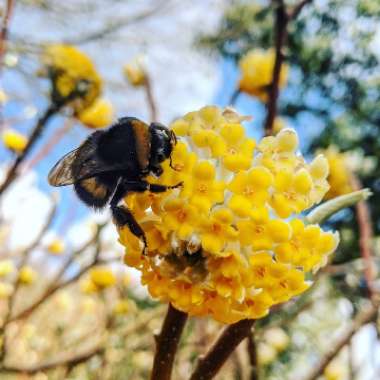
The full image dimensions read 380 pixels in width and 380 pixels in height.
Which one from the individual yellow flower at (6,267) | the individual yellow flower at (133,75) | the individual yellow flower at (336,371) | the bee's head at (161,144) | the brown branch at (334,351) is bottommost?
A: the brown branch at (334,351)

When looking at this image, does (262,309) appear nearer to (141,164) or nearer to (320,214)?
(320,214)

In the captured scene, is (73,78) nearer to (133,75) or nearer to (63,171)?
(133,75)

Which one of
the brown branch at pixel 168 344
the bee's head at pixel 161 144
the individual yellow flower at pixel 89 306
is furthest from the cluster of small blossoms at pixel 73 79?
the individual yellow flower at pixel 89 306

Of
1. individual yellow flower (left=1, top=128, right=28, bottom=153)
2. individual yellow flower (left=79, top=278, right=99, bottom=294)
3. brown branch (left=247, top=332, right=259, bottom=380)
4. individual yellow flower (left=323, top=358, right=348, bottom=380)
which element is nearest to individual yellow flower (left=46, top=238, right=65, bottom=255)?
individual yellow flower (left=79, top=278, right=99, bottom=294)

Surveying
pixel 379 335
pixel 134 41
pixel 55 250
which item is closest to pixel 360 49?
pixel 134 41

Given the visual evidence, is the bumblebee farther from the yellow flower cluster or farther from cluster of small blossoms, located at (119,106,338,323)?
the yellow flower cluster

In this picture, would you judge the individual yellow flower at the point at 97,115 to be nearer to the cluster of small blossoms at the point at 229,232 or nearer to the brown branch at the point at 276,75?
the brown branch at the point at 276,75
